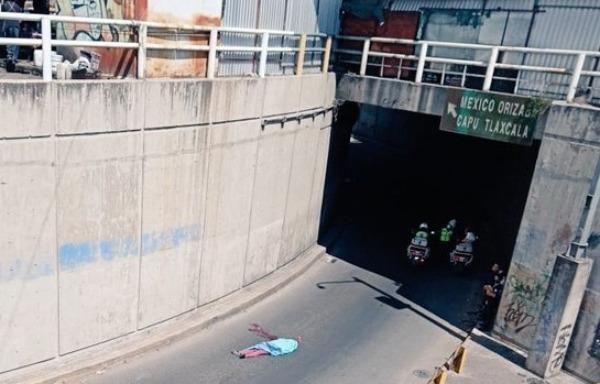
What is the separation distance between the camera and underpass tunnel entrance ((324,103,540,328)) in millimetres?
15898

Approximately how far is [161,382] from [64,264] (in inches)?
111

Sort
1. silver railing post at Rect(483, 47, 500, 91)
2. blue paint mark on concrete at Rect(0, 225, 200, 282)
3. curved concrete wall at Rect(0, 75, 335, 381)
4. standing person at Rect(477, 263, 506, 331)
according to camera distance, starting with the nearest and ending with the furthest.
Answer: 1. curved concrete wall at Rect(0, 75, 335, 381)
2. blue paint mark on concrete at Rect(0, 225, 200, 282)
3. silver railing post at Rect(483, 47, 500, 91)
4. standing person at Rect(477, 263, 506, 331)

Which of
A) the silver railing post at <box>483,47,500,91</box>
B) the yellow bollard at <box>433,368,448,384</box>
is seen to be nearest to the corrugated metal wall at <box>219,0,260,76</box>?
the silver railing post at <box>483,47,500,91</box>

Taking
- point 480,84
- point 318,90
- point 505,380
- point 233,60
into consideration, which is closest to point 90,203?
point 233,60

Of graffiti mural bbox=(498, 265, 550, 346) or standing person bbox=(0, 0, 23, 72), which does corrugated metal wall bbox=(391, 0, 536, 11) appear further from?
standing person bbox=(0, 0, 23, 72)

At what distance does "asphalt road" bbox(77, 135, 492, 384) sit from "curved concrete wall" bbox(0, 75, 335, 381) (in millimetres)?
994

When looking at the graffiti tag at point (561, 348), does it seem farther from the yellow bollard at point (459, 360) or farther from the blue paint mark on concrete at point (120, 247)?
the blue paint mark on concrete at point (120, 247)

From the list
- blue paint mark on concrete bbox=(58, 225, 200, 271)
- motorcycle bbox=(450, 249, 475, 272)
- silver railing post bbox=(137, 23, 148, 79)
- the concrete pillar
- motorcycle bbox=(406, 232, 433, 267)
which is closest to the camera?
blue paint mark on concrete bbox=(58, 225, 200, 271)

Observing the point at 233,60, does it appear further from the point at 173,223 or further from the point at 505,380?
the point at 505,380

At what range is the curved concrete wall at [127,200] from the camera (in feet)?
27.0

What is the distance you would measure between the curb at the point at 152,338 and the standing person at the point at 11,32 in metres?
5.30

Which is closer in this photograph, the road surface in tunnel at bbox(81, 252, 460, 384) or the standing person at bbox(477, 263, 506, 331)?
the road surface in tunnel at bbox(81, 252, 460, 384)

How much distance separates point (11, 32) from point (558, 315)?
43.0 feet

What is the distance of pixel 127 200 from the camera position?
9633 mm
